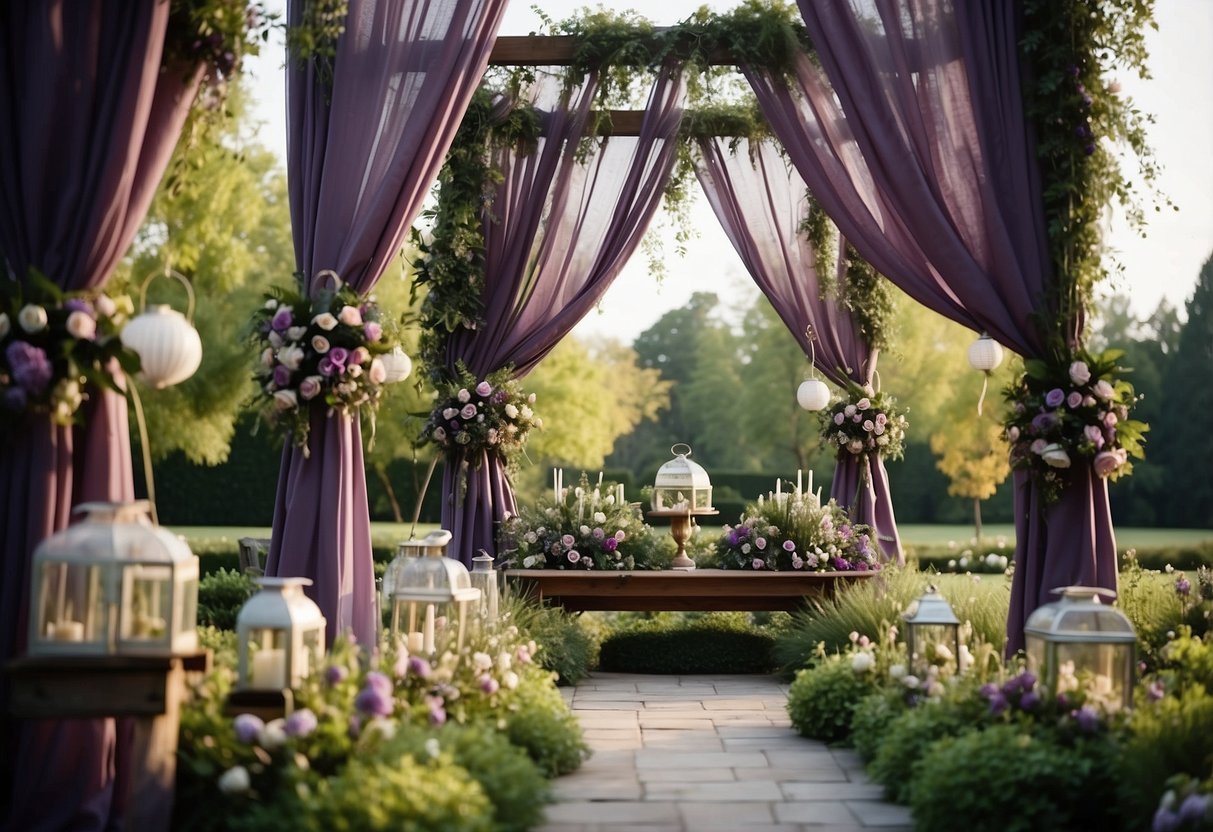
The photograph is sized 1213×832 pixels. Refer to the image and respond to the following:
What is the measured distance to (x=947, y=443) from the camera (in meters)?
20.1

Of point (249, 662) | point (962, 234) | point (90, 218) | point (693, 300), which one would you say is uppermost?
point (693, 300)

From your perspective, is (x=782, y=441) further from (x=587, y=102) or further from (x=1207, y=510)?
(x=587, y=102)

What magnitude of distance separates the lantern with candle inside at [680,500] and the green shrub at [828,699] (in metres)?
2.32

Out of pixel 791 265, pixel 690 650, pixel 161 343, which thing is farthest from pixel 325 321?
pixel 791 265

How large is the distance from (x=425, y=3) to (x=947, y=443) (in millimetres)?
16382

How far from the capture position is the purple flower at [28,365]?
350cm

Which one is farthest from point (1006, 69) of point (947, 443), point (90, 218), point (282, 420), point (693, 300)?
point (693, 300)

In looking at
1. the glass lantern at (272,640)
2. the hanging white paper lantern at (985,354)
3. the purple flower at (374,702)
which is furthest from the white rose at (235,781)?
the hanging white paper lantern at (985,354)

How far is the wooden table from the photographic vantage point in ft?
23.4

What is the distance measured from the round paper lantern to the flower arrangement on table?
11.1 ft

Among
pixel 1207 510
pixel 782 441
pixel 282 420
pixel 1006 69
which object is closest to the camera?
pixel 282 420

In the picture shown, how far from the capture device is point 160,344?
3.56 metres

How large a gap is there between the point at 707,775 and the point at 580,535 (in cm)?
307

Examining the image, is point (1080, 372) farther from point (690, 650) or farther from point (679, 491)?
point (690, 650)
